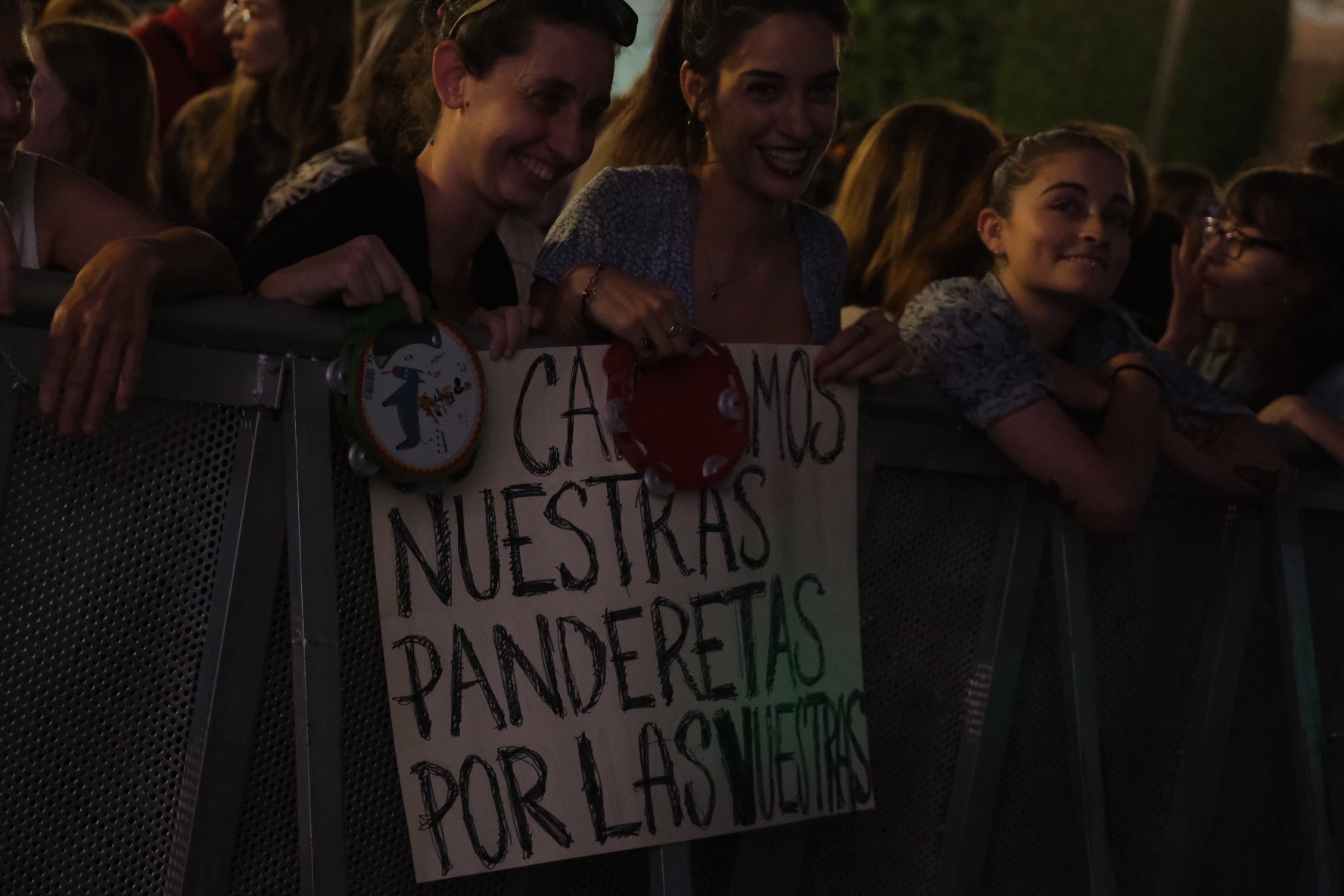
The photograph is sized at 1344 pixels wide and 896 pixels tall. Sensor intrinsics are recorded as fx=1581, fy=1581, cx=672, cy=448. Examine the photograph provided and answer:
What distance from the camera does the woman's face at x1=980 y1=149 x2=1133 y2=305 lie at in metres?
3.17

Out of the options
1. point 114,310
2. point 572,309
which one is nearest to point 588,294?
point 572,309

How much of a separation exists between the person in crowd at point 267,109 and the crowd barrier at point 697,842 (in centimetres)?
210

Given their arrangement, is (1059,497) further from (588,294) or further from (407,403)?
(407,403)

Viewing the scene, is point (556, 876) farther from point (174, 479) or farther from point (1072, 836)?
point (1072, 836)

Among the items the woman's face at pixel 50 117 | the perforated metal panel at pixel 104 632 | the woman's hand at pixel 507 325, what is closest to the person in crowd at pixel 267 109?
Result: the woman's face at pixel 50 117

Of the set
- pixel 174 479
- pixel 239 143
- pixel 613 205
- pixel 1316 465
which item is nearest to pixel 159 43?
pixel 239 143

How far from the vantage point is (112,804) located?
204 cm

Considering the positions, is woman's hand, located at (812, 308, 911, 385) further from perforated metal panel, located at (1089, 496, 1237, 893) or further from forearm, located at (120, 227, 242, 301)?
forearm, located at (120, 227, 242, 301)

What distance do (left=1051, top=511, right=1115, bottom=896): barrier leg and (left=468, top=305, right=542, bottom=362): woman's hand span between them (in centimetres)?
117

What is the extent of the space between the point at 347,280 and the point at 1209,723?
6.99 ft

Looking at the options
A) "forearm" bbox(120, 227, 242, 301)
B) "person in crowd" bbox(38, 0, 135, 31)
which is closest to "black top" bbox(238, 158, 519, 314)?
"forearm" bbox(120, 227, 242, 301)

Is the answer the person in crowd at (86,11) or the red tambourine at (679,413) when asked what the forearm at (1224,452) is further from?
the person in crowd at (86,11)

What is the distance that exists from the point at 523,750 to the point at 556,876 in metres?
0.27

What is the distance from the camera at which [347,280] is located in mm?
2129
